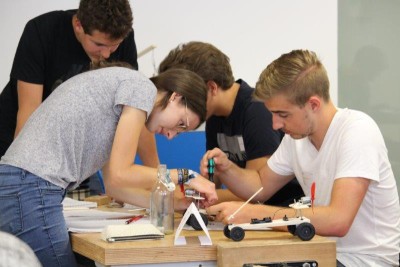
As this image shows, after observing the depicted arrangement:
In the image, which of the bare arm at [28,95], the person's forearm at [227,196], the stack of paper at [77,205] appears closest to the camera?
the stack of paper at [77,205]

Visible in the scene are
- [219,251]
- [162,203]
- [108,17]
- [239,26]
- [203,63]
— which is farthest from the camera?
[239,26]

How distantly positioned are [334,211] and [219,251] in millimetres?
433

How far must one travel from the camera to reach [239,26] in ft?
13.9

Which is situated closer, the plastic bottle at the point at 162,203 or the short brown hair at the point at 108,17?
the plastic bottle at the point at 162,203

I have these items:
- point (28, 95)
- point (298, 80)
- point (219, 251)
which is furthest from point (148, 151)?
point (219, 251)

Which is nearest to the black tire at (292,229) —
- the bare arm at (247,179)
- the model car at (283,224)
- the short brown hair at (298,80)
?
the model car at (283,224)

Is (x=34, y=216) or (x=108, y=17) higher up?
(x=108, y=17)

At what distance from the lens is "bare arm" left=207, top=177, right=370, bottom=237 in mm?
1961

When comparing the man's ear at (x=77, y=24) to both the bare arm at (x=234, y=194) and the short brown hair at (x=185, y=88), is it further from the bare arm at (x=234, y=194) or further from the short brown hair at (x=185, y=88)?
the bare arm at (x=234, y=194)

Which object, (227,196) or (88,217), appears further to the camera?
(227,196)

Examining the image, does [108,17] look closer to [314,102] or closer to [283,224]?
[314,102]

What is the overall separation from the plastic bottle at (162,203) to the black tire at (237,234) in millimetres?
268

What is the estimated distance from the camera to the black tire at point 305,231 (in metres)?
1.78

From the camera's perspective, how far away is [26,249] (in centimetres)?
90
